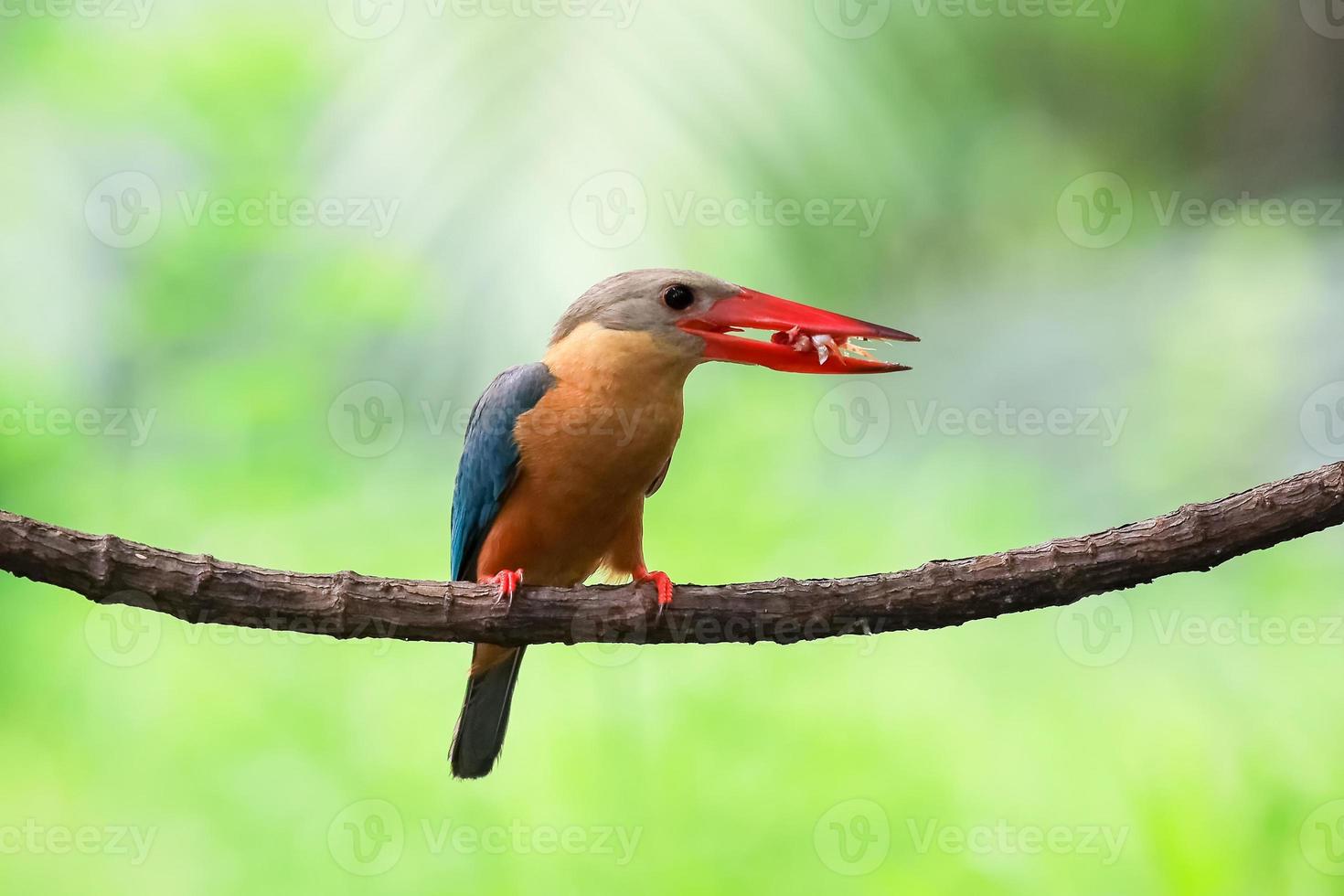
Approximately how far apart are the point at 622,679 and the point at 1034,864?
4.96 feet

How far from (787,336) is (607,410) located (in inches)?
17.8

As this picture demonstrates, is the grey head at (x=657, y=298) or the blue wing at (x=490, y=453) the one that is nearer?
the grey head at (x=657, y=298)

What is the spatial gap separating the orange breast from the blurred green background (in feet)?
3.61

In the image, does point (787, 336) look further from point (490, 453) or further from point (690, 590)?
point (490, 453)

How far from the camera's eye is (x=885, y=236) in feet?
Result: 13.2

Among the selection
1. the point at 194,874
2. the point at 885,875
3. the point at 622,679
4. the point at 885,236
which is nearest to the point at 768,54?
the point at 885,236

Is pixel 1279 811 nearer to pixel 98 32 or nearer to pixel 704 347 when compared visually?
pixel 704 347

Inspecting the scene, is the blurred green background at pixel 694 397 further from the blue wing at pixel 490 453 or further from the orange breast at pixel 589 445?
the orange breast at pixel 589 445

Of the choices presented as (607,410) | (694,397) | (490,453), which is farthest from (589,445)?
(694,397)

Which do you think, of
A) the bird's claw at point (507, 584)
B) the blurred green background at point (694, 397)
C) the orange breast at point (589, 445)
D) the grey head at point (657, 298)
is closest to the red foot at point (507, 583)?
the bird's claw at point (507, 584)

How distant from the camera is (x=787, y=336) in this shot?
254 centimetres

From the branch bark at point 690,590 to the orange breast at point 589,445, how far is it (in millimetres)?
286

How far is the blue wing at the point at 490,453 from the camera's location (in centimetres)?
274

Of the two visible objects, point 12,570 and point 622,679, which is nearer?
point 12,570
